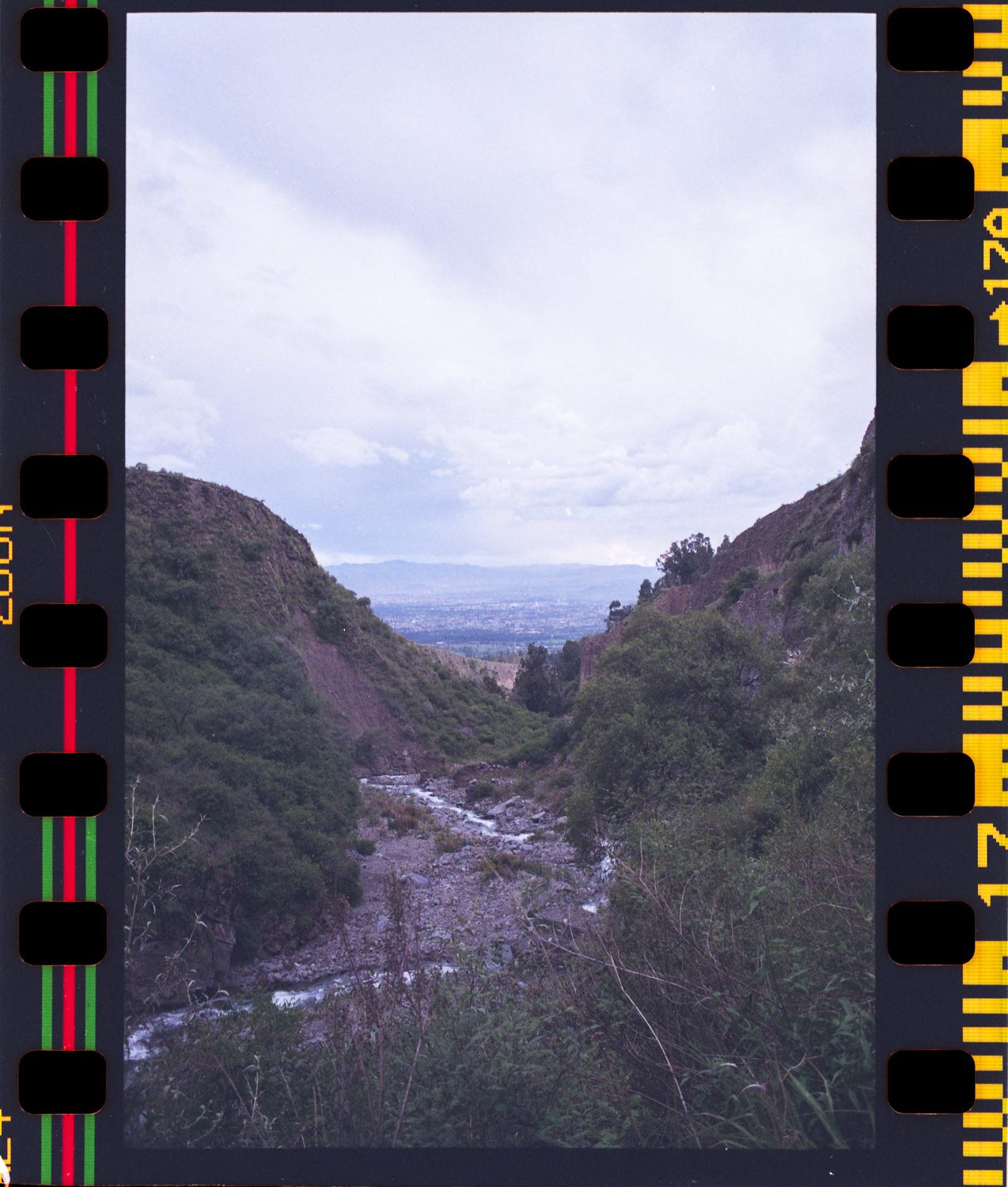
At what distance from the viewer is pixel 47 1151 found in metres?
2.17

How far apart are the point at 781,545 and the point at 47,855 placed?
64.1ft

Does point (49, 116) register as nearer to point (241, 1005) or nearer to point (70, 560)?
point (70, 560)

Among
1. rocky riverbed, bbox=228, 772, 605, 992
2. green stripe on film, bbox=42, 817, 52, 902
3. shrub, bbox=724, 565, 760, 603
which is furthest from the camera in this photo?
shrub, bbox=724, 565, 760, 603

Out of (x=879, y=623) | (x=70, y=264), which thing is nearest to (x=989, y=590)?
(x=879, y=623)

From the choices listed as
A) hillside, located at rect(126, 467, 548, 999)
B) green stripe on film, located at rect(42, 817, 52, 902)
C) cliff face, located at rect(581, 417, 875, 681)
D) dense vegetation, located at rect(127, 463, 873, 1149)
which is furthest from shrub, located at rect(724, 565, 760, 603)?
green stripe on film, located at rect(42, 817, 52, 902)

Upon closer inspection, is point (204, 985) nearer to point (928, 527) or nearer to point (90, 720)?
point (90, 720)

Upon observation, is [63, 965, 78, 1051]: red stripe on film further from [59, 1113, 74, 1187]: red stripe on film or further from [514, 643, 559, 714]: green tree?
[514, 643, 559, 714]: green tree

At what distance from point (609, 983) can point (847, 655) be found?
5.00 m

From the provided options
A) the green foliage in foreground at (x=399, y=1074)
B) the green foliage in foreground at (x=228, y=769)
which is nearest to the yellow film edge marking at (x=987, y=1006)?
the green foliage in foreground at (x=399, y=1074)

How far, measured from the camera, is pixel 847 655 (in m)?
6.36

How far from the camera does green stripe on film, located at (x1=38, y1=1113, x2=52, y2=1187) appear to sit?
85.0 inches

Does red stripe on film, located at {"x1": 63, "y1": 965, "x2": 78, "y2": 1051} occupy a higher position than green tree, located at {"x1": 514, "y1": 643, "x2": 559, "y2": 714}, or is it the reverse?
red stripe on film, located at {"x1": 63, "y1": 965, "x2": 78, "y2": 1051}

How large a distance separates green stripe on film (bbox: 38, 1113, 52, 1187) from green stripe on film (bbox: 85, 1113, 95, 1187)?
0.12 meters

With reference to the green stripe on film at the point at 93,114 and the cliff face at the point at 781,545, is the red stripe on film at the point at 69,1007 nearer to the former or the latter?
the green stripe on film at the point at 93,114
